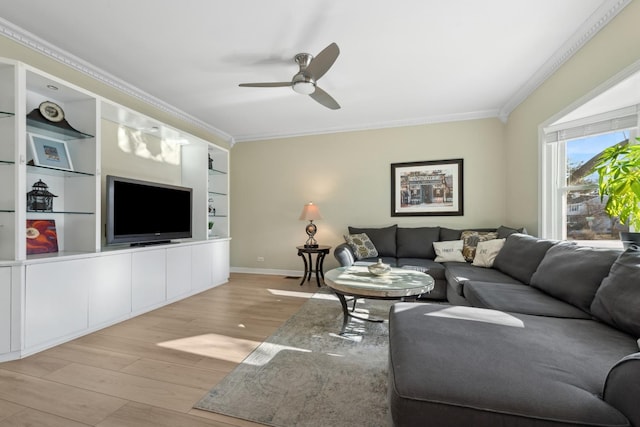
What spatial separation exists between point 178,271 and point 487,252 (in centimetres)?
369

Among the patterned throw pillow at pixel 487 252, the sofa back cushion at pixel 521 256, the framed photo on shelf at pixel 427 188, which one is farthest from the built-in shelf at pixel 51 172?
the patterned throw pillow at pixel 487 252

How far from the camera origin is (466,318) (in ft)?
5.02

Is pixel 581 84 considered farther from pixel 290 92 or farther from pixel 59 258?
pixel 59 258

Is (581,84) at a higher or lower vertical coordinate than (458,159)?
higher

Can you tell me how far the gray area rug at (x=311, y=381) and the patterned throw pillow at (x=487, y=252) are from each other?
153 centimetres

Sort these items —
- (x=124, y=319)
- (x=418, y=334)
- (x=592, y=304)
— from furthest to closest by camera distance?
(x=124, y=319) < (x=592, y=304) < (x=418, y=334)

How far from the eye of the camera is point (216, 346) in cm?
228

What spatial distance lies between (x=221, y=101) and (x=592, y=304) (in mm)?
4087

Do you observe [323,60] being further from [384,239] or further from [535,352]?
[384,239]

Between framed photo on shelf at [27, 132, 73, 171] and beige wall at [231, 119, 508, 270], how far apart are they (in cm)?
288

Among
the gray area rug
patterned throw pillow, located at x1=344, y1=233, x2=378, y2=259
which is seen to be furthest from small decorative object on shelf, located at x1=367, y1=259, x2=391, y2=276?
patterned throw pillow, located at x1=344, y1=233, x2=378, y2=259

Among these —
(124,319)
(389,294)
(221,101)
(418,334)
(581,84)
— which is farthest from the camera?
(221,101)

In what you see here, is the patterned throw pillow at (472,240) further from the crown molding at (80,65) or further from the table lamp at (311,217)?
the crown molding at (80,65)

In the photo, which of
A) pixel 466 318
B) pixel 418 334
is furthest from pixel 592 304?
pixel 418 334
